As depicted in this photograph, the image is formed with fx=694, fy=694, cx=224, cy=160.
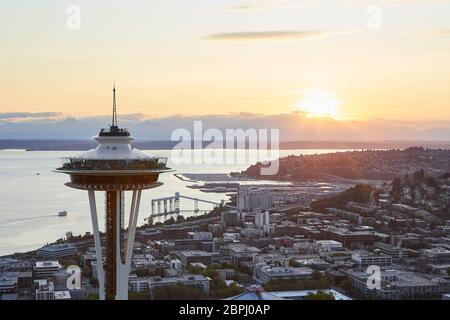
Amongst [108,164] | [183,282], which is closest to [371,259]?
[183,282]

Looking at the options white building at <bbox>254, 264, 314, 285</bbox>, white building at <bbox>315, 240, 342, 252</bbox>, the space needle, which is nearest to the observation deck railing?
the space needle

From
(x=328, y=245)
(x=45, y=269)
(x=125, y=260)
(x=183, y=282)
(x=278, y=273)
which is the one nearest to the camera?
(x=125, y=260)

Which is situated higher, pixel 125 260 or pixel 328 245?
pixel 125 260

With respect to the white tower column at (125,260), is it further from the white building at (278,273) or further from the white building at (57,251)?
the white building at (57,251)

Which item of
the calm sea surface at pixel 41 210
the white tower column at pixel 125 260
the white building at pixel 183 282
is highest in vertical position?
the white tower column at pixel 125 260

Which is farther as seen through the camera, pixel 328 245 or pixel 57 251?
pixel 328 245

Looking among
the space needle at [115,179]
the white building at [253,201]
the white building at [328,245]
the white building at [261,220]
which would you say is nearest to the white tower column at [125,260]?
the space needle at [115,179]

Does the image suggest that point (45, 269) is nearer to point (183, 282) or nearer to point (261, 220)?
point (183, 282)

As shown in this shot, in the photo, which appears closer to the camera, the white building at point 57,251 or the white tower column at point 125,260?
the white tower column at point 125,260

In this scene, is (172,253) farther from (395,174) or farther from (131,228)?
(395,174)
